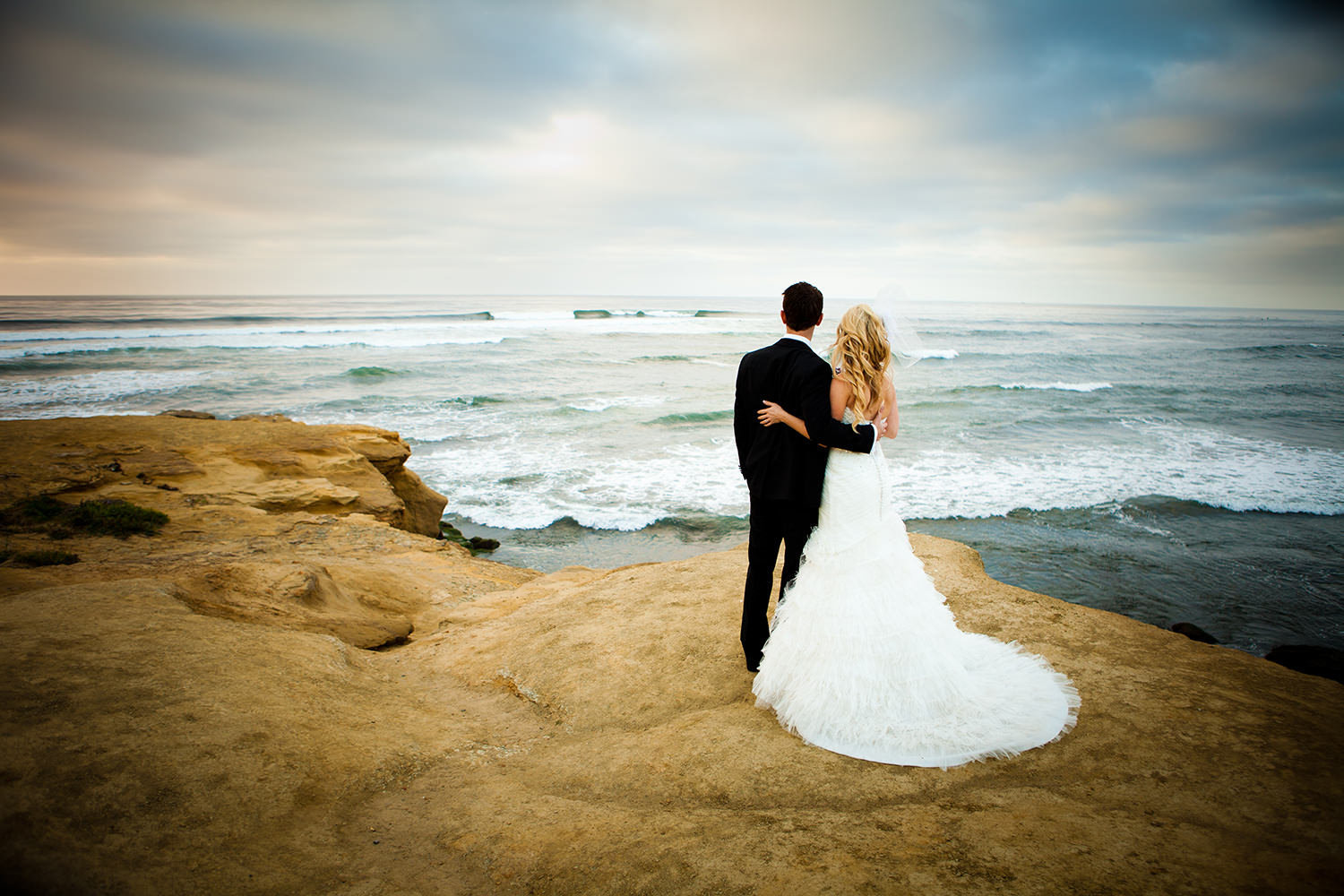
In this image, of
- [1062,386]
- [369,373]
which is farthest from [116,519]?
[1062,386]

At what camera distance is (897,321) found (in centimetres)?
362

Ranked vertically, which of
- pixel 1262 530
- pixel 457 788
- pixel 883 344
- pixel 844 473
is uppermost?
pixel 883 344

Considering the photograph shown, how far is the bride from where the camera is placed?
10.4 feet

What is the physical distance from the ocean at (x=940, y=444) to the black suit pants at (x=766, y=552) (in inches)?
219

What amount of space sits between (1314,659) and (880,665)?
5.44m

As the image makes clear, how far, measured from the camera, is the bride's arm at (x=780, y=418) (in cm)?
343

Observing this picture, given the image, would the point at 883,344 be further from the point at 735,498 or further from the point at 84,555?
the point at 735,498

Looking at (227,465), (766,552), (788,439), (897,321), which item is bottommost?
(227,465)

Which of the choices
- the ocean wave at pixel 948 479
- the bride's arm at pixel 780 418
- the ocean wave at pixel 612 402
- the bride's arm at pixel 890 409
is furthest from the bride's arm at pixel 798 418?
the ocean wave at pixel 612 402

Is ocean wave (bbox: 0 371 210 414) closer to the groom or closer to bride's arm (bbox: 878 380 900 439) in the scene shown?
the groom

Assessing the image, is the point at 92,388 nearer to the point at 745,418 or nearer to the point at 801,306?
the point at 745,418

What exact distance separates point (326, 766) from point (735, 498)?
30.9 ft

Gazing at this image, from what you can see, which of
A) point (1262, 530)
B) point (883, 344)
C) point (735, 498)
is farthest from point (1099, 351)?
point (883, 344)

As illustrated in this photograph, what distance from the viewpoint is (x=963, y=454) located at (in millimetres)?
14438
